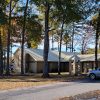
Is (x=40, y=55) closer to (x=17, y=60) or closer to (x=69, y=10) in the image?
(x=17, y=60)

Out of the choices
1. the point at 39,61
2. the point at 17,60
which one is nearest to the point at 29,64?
the point at 39,61

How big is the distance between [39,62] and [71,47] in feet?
83.5

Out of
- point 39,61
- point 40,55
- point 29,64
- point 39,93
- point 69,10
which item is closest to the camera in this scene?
point 39,93

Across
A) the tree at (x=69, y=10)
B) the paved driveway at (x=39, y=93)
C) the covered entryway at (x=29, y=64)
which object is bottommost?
the paved driveway at (x=39, y=93)

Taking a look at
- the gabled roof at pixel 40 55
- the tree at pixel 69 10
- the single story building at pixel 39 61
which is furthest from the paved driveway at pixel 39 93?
the gabled roof at pixel 40 55

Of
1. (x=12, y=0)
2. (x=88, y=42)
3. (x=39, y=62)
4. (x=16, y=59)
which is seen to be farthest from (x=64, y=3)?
(x=88, y=42)

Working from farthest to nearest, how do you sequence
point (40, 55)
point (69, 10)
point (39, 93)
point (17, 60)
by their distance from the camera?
point (17, 60), point (40, 55), point (69, 10), point (39, 93)

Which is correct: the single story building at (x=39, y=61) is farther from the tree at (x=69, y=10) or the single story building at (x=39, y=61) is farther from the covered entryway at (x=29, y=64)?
the tree at (x=69, y=10)

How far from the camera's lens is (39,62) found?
215 ft

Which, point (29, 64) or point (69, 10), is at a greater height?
point (69, 10)

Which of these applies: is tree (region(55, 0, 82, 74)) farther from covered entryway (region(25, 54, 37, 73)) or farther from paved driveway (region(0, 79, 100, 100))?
covered entryway (region(25, 54, 37, 73))

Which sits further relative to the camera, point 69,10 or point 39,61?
point 39,61

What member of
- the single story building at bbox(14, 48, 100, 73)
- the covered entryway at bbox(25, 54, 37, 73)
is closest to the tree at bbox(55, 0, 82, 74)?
the single story building at bbox(14, 48, 100, 73)

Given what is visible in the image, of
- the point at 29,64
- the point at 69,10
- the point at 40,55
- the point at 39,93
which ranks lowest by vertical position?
the point at 39,93
